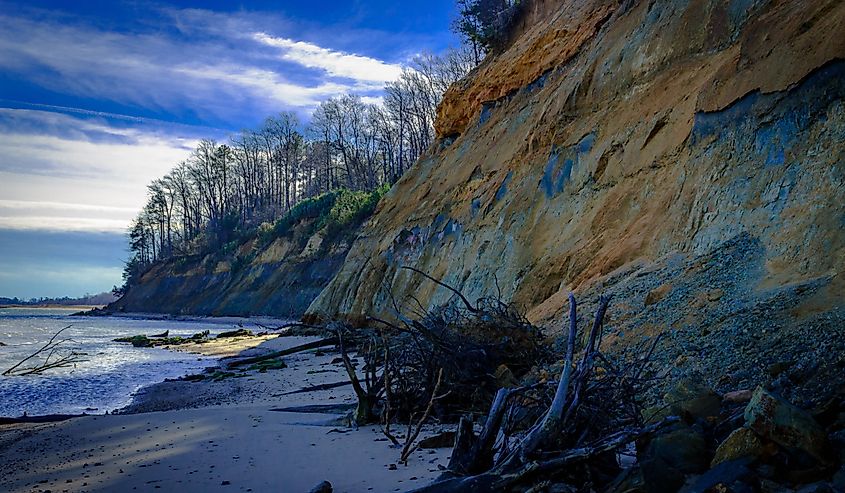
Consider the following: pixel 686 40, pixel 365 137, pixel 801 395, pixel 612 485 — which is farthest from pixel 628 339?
pixel 365 137

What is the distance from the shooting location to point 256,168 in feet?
193

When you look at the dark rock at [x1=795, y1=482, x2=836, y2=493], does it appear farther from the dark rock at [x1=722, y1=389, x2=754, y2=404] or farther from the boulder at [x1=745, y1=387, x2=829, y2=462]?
the dark rock at [x1=722, y1=389, x2=754, y2=404]

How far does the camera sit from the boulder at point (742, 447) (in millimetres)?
2264

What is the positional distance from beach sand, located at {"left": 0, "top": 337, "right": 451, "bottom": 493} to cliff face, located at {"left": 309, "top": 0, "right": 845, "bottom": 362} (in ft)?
9.50

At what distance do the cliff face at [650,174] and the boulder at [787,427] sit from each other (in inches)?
80.5

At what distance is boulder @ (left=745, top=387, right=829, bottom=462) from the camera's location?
86.1 inches

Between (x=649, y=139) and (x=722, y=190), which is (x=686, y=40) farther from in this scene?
(x=722, y=190)

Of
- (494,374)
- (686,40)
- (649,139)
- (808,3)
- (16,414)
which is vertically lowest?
(16,414)

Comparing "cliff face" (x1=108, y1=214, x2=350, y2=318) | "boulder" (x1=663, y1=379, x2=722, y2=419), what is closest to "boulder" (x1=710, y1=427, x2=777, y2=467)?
"boulder" (x1=663, y1=379, x2=722, y2=419)

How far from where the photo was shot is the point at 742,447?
2322 millimetres

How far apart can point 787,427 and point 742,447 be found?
0.19 m

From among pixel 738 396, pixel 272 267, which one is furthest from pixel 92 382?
pixel 272 267

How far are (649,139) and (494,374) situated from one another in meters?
6.13

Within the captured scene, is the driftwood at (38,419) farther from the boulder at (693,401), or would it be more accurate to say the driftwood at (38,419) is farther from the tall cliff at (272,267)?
the tall cliff at (272,267)
